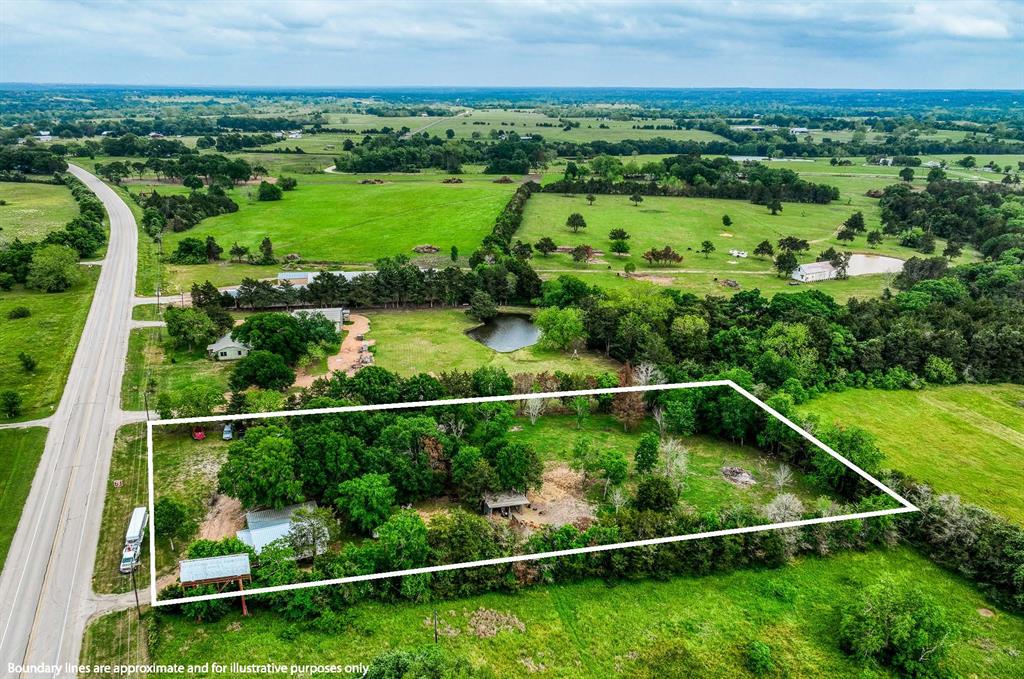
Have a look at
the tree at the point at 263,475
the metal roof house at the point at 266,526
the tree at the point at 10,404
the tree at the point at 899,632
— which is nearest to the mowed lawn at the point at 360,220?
the tree at the point at 10,404

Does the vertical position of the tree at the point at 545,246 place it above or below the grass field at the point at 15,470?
above

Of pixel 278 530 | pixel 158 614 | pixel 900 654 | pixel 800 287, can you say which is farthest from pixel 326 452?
pixel 800 287

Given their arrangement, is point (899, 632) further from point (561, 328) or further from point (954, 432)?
point (561, 328)

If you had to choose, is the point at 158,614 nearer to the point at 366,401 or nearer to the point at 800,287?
the point at 366,401

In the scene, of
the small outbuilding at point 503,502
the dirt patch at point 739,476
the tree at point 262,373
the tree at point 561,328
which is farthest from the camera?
the tree at point 561,328

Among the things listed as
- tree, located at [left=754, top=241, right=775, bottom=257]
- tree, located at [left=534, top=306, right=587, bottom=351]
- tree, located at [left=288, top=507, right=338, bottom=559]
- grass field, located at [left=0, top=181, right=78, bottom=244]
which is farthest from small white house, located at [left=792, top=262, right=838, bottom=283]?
grass field, located at [left=0, top=181, right=78, bottom=244]

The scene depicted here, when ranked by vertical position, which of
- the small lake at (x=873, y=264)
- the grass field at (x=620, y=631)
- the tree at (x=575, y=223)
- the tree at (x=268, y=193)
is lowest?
the grass field at (x=620, y=631)

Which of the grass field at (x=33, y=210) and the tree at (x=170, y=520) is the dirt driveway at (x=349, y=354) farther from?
the grass field at (x=33, y=210)

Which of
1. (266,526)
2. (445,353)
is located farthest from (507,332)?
(266,526)
